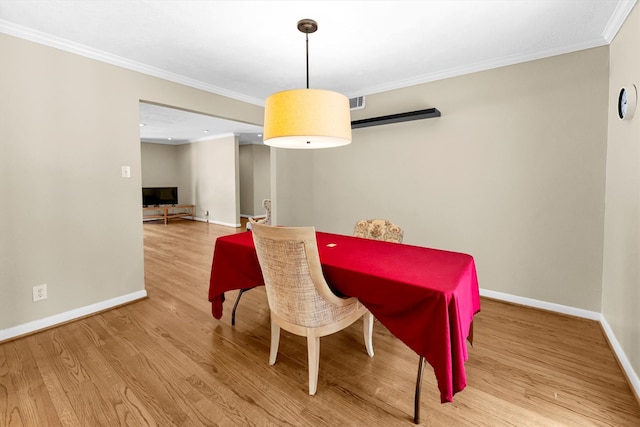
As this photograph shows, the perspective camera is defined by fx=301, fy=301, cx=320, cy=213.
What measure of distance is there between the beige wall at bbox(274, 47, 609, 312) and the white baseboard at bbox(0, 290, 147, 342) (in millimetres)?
2763

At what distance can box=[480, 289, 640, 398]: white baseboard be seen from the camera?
1.74 m

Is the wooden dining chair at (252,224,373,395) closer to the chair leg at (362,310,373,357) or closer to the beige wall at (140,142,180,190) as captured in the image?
the chair leg at (362,310,373,357)

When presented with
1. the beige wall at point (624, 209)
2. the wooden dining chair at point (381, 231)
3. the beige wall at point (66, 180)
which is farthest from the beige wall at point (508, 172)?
the beige wall at point (66, 180)

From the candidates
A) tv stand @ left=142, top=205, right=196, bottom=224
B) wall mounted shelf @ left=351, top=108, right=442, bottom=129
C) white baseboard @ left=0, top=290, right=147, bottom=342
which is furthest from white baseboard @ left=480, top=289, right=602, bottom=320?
tv stand @ left=142, top=205, right=196, bottom=224

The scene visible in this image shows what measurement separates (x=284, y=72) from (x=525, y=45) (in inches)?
87.0

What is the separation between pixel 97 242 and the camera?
274 centimetres

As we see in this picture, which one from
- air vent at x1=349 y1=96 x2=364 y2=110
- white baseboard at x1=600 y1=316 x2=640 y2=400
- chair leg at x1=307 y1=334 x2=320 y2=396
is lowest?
white baseboard at x1=600 y1=316 x2=640 y2=400

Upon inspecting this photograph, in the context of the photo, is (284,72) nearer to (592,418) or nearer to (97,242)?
(97,242)

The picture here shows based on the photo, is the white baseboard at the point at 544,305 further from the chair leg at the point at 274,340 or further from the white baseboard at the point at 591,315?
the chair leg at the point at 274,340

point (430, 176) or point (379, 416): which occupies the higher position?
point (430, 176)

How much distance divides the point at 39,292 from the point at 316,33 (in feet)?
9.94

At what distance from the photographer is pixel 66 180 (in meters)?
2.52

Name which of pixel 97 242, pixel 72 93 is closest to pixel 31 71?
pixel 72 93

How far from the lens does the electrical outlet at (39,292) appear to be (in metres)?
2.40
